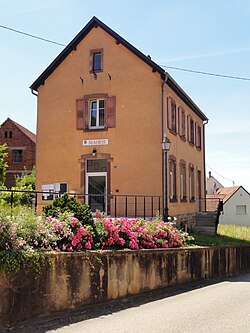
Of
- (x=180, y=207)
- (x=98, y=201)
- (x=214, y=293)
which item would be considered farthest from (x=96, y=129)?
(x=214, y=293)

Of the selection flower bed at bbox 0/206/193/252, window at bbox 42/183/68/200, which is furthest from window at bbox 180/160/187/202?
flower bed at bbox 0/206/193/252

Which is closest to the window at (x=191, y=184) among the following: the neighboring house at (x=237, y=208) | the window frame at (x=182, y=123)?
the window frame at (x=182, y=123)

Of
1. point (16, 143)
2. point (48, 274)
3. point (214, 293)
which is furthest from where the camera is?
point (16, 143)

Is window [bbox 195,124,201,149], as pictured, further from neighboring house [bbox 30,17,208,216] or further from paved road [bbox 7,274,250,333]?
paved road [bbox 7,274,250,333]

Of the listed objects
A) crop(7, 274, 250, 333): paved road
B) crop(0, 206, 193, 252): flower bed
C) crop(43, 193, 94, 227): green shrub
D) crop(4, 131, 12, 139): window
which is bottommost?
crop(7, 274, 250, 333): paved road

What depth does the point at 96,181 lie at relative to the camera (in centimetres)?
2167

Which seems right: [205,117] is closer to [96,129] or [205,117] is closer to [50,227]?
[96,129]

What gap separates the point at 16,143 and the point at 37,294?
42.0 meters

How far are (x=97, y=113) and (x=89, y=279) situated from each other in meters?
14.0

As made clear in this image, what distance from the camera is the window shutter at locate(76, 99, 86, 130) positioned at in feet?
71.7

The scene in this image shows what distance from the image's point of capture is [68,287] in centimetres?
841

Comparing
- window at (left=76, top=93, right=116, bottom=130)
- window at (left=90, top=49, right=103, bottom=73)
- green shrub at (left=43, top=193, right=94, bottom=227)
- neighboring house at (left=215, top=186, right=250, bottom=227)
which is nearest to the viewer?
green shrub at (left=43, top=193, right=94, bottom=227)

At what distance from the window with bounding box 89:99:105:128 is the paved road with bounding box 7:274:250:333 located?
40.6ft

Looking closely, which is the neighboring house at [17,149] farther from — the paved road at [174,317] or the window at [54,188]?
the paved road at [174,317]
